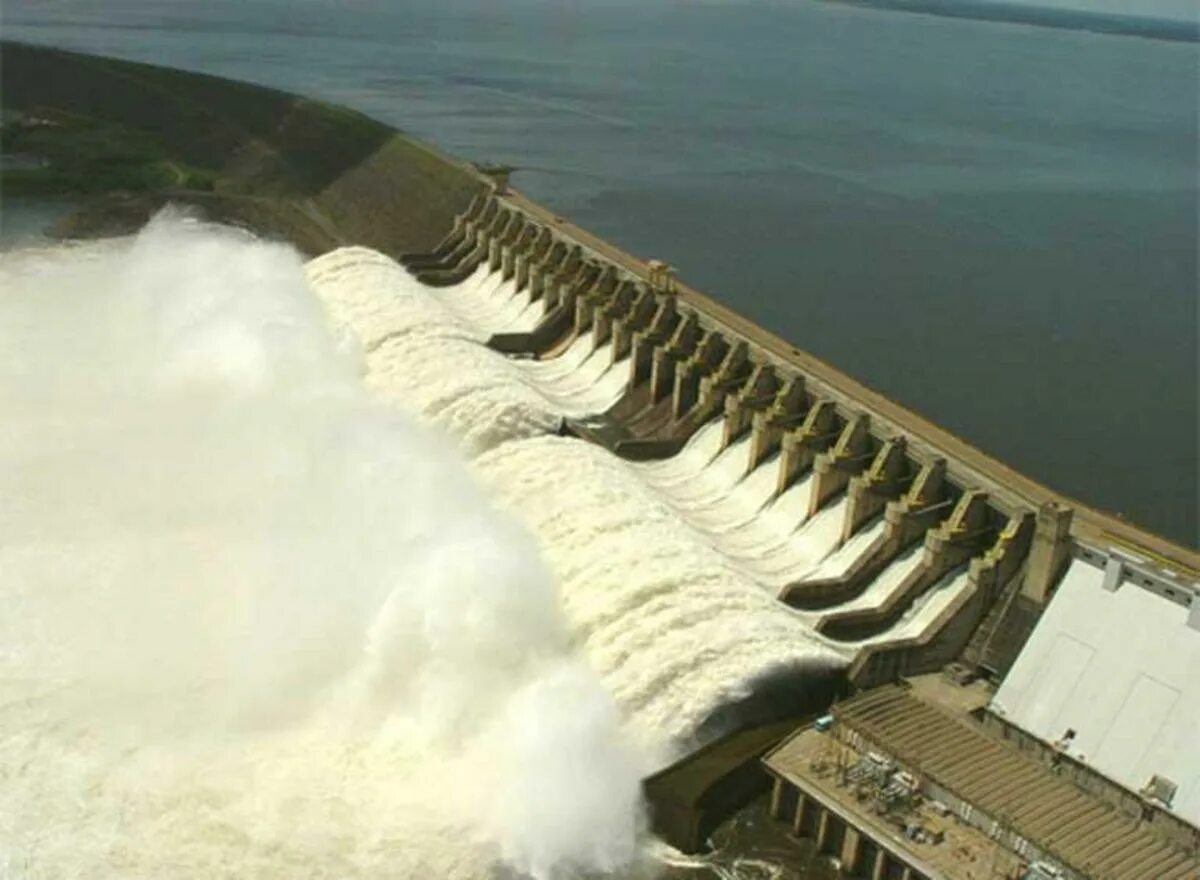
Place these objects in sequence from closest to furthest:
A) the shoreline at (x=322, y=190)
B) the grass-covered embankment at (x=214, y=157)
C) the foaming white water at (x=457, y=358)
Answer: the foaming white water at (x=457, y=358) → the shoreline at (x=322, y=190) → the grass-covered embankment at (x=214, y=157)

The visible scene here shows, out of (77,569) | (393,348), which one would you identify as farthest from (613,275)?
(77,569)

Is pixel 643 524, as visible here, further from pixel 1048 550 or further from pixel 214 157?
pixel 214 157

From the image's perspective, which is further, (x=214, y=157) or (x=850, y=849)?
(x=214, y=157)

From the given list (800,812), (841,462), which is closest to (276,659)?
(800,812)

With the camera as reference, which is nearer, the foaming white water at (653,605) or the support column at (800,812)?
the support column at (800,812)

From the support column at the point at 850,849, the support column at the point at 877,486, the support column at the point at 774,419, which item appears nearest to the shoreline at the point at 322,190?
the support column at the point at 774,419

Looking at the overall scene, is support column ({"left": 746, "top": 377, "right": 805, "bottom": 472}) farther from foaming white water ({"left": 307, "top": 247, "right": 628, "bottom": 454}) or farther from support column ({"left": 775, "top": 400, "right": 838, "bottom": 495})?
foaming white water ({"left": 307, "top": 247, "right": 628, "bottom": 454})

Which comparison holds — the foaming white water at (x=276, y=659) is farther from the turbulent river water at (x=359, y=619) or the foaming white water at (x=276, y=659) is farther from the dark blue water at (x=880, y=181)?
the dark blue water at (x=880, y=181)

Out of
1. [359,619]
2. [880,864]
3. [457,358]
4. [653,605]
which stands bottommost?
[359,619]

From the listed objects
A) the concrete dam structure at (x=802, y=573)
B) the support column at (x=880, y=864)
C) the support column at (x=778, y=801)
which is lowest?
the support column at (x=778, y=801)
